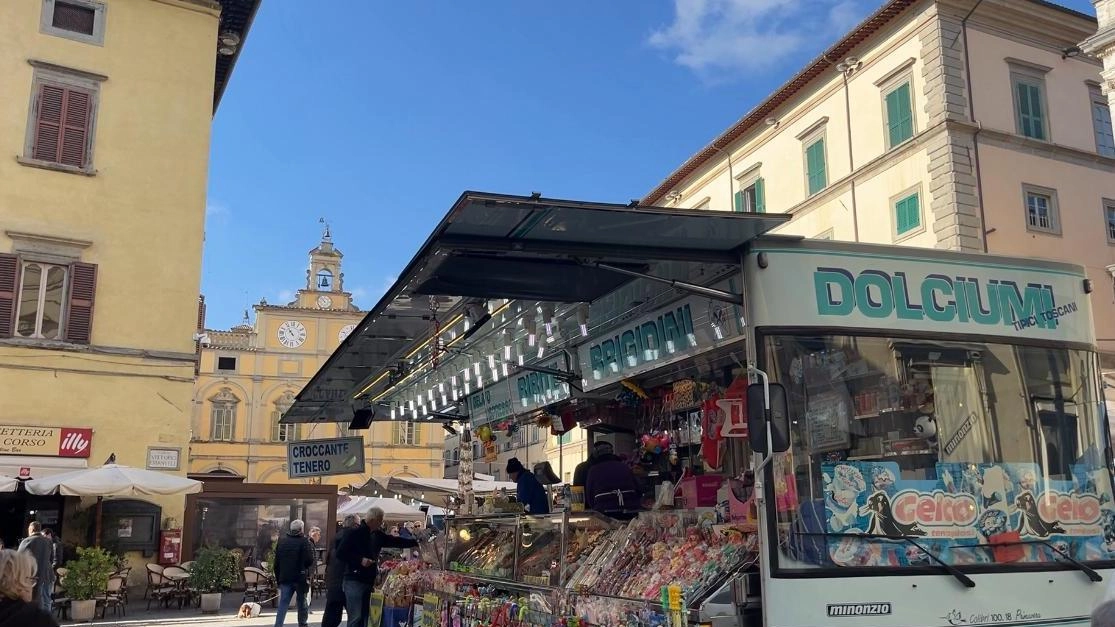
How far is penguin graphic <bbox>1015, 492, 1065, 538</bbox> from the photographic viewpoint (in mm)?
4844

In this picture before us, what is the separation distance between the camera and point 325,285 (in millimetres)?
49844

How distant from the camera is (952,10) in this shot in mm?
21938

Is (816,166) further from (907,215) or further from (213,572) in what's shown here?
(213,572)

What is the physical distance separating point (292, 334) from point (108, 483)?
34806mm

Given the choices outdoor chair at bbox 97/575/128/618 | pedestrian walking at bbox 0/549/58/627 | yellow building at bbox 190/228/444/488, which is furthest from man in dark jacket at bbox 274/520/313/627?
yellow building at bbox 190/228/444/488

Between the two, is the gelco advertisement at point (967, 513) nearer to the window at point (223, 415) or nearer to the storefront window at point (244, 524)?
the storefront window at point (244, 524)

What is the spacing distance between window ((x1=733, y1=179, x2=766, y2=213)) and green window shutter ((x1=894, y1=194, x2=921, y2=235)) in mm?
5202

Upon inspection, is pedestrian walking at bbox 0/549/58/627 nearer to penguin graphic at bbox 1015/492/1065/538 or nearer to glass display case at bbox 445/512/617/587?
glass display case at bbox 445/512/617/587

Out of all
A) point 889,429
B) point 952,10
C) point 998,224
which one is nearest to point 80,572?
point 889,429

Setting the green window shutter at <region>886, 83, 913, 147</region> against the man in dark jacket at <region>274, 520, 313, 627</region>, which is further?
the green window shutter at <region>886, 83, 913, 147</region>

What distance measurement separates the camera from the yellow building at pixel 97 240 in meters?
17.4

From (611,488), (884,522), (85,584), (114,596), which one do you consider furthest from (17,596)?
(114,596)

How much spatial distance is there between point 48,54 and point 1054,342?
62.4 ft

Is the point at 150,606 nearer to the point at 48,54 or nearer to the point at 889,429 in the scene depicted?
the point at 48,54
